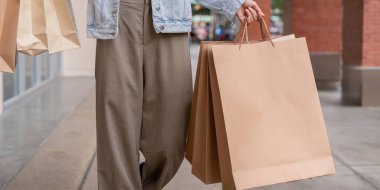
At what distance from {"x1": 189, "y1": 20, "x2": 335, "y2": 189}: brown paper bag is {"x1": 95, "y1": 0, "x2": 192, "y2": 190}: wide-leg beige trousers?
326 millimetres

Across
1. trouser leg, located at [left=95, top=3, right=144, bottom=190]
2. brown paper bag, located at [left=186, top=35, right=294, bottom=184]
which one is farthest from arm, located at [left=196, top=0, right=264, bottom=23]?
trouser leg, located at [left=95, top=3, right=144, bottom=190]

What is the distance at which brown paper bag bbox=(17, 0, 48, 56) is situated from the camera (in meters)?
3.04

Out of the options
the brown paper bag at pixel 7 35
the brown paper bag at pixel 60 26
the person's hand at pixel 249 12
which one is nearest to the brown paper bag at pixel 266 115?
the person's hand at pixel 249 12

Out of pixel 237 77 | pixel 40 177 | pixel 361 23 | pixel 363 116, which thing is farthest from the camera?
pixel 361 23

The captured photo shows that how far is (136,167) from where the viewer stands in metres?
3.26

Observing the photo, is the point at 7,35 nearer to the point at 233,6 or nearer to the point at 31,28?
the point at 31,28

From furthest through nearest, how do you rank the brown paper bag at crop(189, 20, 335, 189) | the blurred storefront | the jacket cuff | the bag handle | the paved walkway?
the blurred storefront, the paved walkway, the jacket cuff, the bag handle, the brown paper bag at crop(189, 20, 335, 189)

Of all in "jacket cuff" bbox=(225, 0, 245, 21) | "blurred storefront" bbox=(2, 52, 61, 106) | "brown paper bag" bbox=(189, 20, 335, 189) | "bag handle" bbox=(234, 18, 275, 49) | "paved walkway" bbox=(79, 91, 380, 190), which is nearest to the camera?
"brown paper bag" bbox=(189, 20, 335, 189)

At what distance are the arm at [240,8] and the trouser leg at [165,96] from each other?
0.25 meters

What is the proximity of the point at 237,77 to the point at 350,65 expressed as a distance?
26.6ft

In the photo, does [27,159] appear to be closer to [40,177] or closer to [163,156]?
[40,177]

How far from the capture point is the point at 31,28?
3053 millimetres

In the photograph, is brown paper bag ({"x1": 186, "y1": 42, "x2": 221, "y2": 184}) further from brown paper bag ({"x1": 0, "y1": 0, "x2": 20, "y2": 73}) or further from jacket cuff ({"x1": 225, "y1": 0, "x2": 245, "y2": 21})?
brown paper bag ({"x1": 0, "y1": 0, "x2": 20, "y2": 73})

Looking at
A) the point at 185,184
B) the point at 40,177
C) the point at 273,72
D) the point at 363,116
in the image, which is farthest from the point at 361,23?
the point at 273,72
